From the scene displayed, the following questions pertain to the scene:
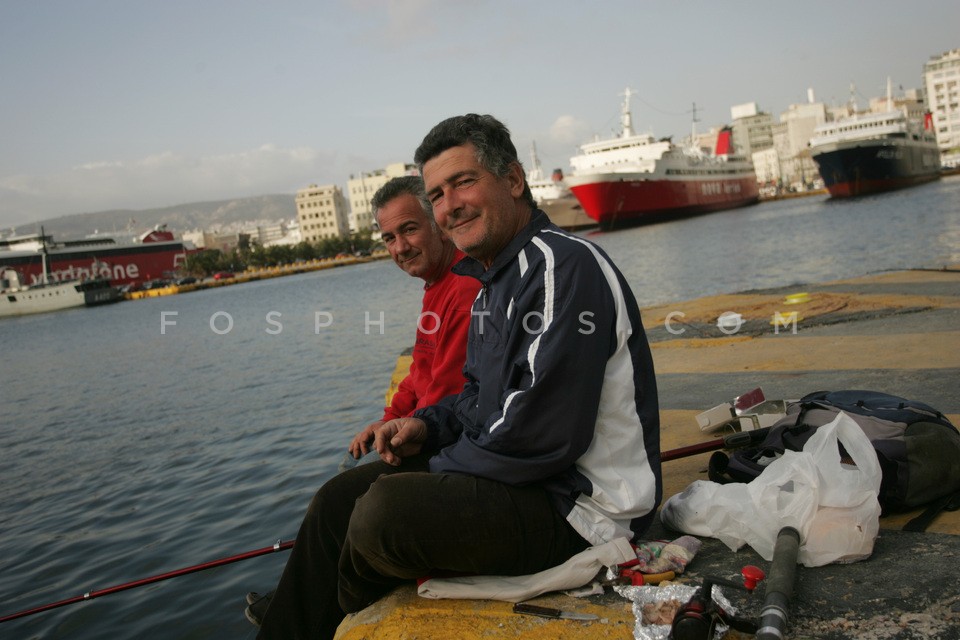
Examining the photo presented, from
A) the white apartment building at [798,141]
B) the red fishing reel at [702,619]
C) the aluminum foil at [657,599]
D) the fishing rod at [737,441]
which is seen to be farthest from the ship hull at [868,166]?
the white apartment building at [798,141]

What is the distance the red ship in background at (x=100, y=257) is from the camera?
97000mm

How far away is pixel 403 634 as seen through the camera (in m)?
2.16

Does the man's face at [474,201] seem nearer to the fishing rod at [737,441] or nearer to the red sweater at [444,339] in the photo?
the red sweater at [444,339]

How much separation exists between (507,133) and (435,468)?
103 centimetres

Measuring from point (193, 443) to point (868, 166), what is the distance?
60736mm

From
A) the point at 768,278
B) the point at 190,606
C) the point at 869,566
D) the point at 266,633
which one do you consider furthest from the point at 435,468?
the point at 768,278

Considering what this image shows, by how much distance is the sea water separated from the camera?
485 cm

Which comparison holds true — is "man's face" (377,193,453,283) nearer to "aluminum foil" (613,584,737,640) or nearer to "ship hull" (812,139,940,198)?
"aluminum foil" (613,584,737,640)

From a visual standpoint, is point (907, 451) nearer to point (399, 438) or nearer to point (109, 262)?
point (399, 438)

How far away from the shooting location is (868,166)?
Result: 5919 cm

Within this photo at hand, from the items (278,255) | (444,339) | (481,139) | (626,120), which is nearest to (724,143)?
(626,120)

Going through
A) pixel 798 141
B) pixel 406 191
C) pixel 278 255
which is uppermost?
pixel 798 141

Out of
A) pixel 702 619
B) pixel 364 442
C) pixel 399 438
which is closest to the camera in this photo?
pixel 702 619

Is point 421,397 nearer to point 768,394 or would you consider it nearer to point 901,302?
point 768,394
